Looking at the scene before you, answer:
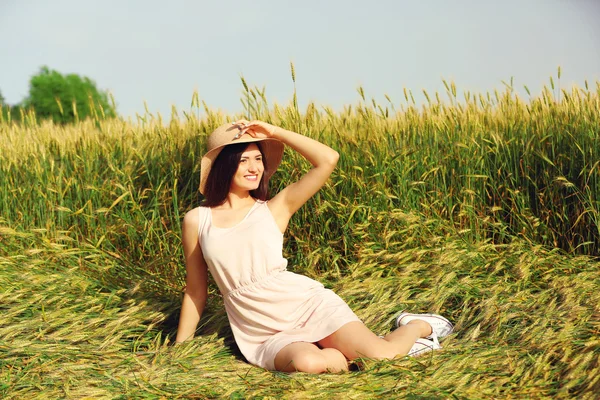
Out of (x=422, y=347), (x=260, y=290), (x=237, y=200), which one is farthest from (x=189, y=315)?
(x=422, y=347)

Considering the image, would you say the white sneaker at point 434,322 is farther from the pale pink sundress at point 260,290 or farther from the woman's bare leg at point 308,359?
the woman's bare leg at point 308,359

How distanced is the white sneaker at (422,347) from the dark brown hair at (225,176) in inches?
36.1

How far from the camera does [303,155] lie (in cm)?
288

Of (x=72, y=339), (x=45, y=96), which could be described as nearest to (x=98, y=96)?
(x=45, y=96)

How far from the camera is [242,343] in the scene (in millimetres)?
2814

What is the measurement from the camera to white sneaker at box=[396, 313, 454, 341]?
297cm

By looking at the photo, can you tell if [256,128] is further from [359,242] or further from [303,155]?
[359,242]

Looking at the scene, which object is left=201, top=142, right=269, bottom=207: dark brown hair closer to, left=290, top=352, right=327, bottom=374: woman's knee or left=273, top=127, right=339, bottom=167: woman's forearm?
left=273, top=127, right=339, bottom=167: woman's forearm

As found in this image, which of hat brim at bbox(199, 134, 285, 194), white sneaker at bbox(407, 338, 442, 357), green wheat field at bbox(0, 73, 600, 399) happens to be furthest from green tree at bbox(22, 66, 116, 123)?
white sneaker at bbox(407, 338, 442, 357)

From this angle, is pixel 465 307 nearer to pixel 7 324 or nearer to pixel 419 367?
pixel 419 367

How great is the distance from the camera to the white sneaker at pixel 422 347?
276 cm

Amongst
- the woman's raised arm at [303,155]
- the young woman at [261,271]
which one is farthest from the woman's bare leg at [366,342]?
the woman's raised arm at [303,155]

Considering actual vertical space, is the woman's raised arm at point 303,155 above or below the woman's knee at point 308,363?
above

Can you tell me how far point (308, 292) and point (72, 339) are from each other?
1.08 meters
